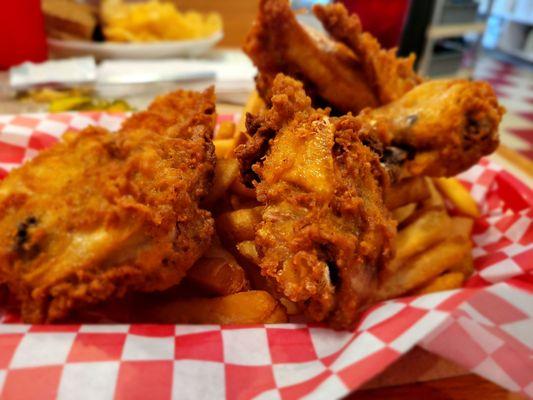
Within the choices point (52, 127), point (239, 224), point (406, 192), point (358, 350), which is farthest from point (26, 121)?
point (358, 350)

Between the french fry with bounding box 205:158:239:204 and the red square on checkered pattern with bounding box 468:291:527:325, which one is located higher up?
the french fry with bounding box 205:158:239:204

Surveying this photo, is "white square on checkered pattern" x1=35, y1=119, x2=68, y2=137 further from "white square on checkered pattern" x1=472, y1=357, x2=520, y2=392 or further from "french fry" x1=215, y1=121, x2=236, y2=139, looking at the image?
"white square on checkered pattern" x1=472, y1=357, x2=520, y2=392

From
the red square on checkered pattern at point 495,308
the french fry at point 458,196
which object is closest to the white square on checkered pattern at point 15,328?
the red square on checkered pattern at point 495,308

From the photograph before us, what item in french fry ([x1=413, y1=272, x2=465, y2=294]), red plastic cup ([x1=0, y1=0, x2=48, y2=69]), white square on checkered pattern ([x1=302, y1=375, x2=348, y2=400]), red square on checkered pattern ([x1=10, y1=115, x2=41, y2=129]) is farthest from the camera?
red plastic cup ([x1=0, y1=0, x2=48, y2=69])

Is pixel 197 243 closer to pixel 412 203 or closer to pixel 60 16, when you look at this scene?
pixel 412 203

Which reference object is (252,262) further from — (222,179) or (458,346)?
(458,346)

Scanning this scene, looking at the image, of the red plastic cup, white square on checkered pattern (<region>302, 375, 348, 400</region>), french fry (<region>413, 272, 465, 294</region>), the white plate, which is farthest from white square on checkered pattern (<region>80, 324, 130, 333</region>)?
the white plate

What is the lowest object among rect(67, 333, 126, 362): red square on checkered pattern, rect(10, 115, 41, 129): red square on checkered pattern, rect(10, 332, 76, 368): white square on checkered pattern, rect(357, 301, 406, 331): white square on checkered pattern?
rect(67, 333, 126, 362): red square on checkered pattern
